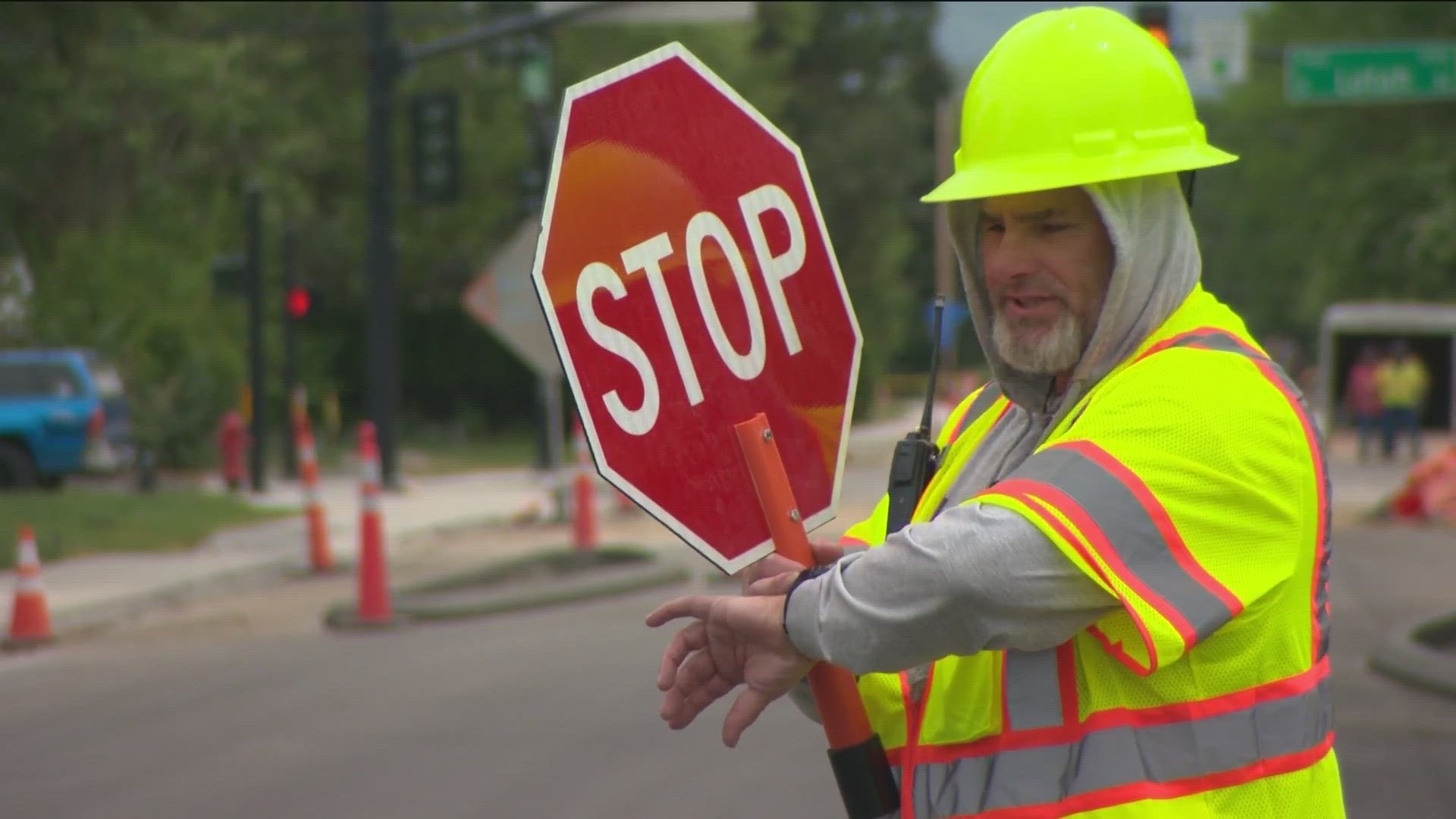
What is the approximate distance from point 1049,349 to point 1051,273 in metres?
0.09

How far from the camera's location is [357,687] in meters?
9.83

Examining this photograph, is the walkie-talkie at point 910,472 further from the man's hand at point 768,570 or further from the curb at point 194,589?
the curb at point 194,589

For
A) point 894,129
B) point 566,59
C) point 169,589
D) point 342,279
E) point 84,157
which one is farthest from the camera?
point 894,129

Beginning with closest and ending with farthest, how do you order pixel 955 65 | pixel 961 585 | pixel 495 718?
pixel 961 585 → pixel 495 718 → pixel 955 65

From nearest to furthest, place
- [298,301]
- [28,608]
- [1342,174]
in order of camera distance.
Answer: [28,608] < [298,301] < [1342,174]

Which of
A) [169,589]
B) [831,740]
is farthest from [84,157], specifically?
[831,740]

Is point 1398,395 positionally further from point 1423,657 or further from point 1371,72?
point 1423,657

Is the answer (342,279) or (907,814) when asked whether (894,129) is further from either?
(907,814)

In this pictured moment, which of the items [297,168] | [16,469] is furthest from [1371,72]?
[297,168]

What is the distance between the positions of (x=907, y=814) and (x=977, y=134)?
0.79 m

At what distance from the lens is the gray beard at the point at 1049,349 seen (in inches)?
93.2

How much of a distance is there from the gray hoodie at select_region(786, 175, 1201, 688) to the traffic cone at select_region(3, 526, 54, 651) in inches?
399

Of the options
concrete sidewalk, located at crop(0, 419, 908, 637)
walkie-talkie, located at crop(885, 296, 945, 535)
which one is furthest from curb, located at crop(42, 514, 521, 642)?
walkie-talkie, located at crop(885, 296, 945, 535)

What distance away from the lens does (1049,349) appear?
93.5 inches
